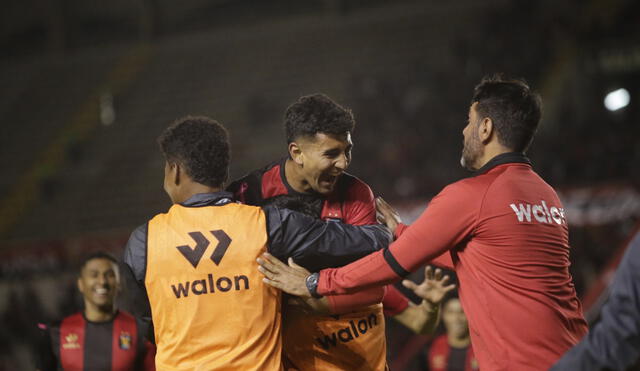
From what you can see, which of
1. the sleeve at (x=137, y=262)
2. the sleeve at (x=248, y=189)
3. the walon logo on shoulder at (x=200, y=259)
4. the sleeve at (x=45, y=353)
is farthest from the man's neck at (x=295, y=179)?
the sleeve at (x=45, y=353)

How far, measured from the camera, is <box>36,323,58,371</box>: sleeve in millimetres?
4156

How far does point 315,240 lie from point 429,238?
0.53 meters

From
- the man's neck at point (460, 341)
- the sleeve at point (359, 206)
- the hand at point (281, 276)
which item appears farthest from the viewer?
the man's neck at point (460, 341)

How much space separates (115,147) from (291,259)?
1580 cm

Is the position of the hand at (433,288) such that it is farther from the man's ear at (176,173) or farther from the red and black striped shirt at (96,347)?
the red and black striped shirt at (96,347)

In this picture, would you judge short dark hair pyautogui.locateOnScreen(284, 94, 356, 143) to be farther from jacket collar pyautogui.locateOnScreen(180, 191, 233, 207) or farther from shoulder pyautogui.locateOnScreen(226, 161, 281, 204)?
jacket collar pyautogui.locateOnScreen(180, 191, 233, 207)

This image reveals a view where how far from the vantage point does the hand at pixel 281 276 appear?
2881mm

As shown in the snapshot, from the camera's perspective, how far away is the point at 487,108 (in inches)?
119

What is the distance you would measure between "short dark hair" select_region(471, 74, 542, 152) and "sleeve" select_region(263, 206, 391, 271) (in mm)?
749

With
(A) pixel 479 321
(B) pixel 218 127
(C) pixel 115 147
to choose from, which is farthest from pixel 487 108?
(C) pixel 115 147

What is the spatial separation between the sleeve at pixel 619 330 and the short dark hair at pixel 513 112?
3.52 ft

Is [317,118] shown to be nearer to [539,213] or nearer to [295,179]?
[295,179]

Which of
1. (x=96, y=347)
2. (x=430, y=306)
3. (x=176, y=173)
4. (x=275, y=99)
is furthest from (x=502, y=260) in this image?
(x=275, y=99)

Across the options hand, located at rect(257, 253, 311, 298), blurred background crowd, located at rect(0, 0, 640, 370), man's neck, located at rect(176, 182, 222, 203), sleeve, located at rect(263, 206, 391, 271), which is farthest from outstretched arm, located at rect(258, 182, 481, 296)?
blurred background crowd, located at rect(0, 0, 640, 370)
